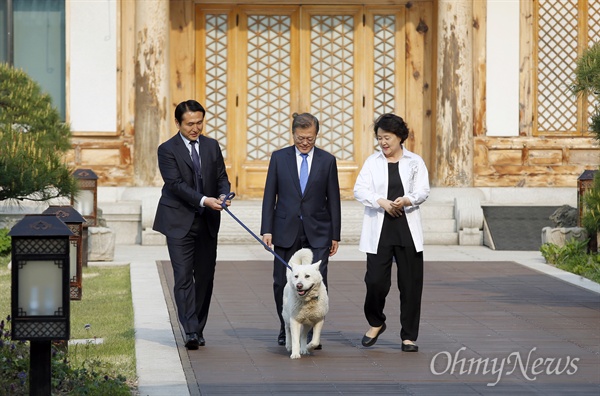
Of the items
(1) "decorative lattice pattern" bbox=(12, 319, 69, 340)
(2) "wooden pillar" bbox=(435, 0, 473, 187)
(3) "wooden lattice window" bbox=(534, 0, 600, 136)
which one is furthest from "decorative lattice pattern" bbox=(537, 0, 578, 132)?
(1) "decorative lattice pattern" bbox=(12, 319, 69, 340)

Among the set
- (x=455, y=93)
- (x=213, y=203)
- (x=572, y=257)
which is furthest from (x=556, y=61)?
(x=213, y=203)

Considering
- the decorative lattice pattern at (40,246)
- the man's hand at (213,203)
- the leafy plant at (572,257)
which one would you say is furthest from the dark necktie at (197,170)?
the leafy plant at (572,257)

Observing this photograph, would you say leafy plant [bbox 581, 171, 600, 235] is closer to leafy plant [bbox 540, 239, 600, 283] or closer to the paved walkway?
the paved walkway

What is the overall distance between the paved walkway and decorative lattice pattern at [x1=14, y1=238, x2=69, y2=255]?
140 cm

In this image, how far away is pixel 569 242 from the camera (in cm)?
1530

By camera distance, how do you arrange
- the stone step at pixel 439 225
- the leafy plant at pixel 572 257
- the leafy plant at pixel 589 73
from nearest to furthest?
1. the leafy plant at pixel 589 73
2. the leafy plant at pixel 572 257
3. the stone step at pixel 439 225

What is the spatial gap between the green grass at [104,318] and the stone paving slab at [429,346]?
40 centimetres

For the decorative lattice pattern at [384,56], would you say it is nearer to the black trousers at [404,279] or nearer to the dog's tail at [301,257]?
the black trousers at [404,279]

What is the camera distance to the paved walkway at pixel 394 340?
7.82 metres

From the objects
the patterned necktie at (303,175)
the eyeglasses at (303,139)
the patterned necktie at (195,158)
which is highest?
the eyeglasses at (303,139)

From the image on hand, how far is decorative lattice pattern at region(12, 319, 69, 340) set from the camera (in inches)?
245

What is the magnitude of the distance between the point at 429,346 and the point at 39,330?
3.76m

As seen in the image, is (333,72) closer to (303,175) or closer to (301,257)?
(303,175)

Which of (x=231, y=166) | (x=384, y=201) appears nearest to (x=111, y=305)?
(x=384, y=201)
